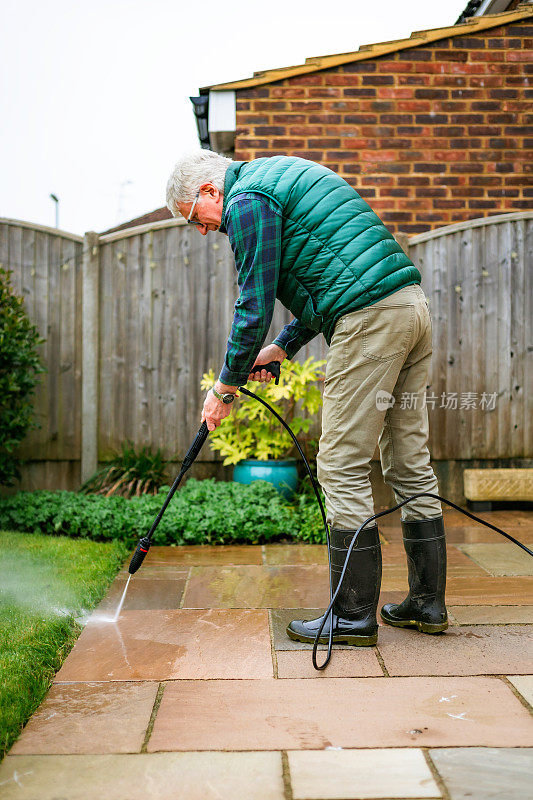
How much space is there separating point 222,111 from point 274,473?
292 centimetres

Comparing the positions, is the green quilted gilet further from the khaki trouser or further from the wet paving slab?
the wet paving slab

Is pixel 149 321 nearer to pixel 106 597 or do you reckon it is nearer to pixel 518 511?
pixel 106 597

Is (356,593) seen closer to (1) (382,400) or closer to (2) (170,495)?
(1) (382,400)

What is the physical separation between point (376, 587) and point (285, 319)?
3.11 metres

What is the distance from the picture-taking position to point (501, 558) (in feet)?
12.1

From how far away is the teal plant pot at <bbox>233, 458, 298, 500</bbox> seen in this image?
4.68 metres

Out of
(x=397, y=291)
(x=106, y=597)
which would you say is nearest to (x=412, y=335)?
(x=397, y=291)

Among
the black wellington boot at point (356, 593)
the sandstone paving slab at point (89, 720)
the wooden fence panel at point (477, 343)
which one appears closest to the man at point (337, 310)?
the black wellington boot at point (356, 593)

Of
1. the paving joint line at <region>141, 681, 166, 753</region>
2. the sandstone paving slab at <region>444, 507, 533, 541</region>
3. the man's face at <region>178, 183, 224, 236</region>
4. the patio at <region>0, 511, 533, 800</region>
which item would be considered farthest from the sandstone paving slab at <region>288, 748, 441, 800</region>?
the sandstone paving slab at <region>444, 507, 533, 541</region>

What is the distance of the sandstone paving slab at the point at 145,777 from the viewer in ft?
4.87

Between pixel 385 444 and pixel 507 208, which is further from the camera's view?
pixel 507 208

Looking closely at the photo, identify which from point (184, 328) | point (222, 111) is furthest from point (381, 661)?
point (222, 111)

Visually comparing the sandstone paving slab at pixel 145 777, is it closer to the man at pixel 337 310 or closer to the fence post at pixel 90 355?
the man at pixel 337 310

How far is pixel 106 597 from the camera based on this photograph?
3016 millimetres
